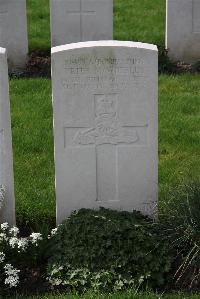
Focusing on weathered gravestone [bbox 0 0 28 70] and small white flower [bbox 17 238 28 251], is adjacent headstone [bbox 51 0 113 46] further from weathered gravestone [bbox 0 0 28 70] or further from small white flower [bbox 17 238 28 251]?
small white flower [bbox 17 238 28 251]

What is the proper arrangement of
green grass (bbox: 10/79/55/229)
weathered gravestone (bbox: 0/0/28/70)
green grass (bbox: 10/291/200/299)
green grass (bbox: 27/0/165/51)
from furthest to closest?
green grass (bbox: 27/0/165/51) < weathered gravestone (bbox: 0/0/28/70) < green grass (bbox: 10/79/55/229) < green grass (bbox: 10/291/200/299)

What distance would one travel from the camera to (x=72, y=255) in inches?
191

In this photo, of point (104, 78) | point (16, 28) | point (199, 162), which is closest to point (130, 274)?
point (104, 78)

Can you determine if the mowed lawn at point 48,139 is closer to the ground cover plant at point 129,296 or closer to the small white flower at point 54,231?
the small white flower at point 54,231

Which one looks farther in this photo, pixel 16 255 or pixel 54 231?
pixel 54 231

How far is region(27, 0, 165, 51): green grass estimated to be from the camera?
1142 cm

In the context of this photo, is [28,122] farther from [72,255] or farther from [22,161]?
[72,255]

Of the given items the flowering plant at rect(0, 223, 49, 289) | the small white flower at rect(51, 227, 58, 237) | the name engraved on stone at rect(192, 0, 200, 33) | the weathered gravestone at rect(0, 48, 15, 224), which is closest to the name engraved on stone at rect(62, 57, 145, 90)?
the weathered gravestone at rect(0, 48, 15, 224)

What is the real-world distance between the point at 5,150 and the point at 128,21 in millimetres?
7616

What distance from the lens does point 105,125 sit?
531 cm

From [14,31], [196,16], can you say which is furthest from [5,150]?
[196,16]

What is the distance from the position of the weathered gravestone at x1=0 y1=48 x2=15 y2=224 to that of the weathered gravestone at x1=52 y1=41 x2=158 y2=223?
1.12 feet

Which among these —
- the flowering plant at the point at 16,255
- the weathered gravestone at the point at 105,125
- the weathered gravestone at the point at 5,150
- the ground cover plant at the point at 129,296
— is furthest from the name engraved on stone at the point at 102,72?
the ground cover plant at the point at 129,296

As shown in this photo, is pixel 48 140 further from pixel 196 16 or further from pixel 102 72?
pixel 196 16
